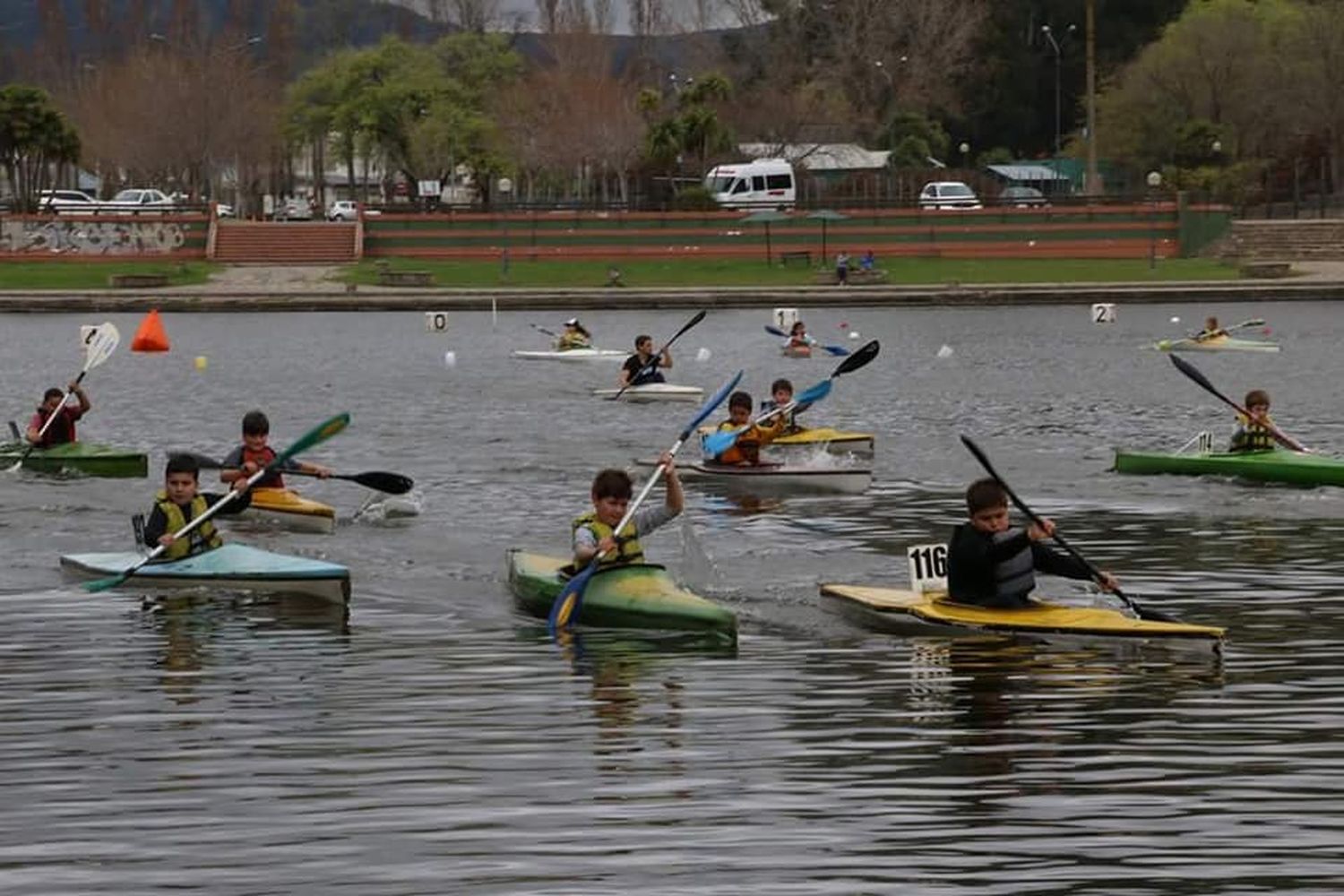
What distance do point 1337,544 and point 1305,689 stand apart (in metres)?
8.48

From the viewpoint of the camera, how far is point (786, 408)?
1259 inches

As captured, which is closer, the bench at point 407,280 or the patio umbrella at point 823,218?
the bench at point 407,280

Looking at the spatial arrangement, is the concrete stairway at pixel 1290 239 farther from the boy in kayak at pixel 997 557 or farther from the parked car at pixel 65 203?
the boy in kayak at pixel 997 557

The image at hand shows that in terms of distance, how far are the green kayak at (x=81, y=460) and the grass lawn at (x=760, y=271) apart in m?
48.9

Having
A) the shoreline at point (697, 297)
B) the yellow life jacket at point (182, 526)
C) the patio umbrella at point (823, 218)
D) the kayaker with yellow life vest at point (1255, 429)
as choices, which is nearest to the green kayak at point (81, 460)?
the yellow life jacket at point (182, 526)

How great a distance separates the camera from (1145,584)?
23.0 m

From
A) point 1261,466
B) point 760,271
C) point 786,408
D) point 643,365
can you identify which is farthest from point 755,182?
point 1261,466

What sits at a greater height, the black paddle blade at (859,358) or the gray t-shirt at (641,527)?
the black paddle blade at (859,358)

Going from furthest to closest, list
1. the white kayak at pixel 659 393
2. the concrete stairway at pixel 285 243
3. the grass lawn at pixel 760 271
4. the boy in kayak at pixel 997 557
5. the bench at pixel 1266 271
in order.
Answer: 1. the concrete stairway at pixel 285 243
2. the grass lawn at pixel 760 271
3. the bench at pixel 1266 271
4. the white kayak at pixel 659 393
5. the boy in kayak at pixel 997 557

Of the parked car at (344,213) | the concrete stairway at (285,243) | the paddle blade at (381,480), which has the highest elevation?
the parked car at (344,213)

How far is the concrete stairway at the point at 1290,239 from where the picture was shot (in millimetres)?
85625

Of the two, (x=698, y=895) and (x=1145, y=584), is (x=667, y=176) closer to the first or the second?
(x=1145, y=584)

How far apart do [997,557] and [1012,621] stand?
0.48 m

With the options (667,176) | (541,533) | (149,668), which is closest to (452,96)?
(667,176)
